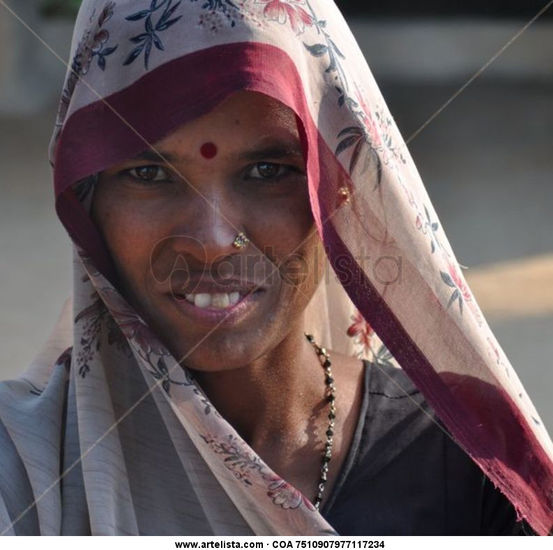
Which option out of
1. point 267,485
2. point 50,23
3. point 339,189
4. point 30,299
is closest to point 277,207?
point 339,189

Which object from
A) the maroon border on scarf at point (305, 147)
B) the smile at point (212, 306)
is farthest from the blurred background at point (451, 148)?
the smile at point (212, 306)

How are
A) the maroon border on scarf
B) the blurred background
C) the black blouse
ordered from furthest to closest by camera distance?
the blurred background → the black blouse → the maroon border on scarf

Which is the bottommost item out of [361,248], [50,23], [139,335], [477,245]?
[139,335]

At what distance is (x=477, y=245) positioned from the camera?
5426 millimetres

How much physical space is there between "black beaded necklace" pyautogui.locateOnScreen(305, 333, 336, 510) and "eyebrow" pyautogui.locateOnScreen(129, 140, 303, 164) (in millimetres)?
338

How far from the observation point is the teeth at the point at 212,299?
171 centimetres

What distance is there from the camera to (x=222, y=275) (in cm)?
170

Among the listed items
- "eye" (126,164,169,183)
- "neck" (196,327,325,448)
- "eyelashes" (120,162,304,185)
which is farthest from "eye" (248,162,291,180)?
"neck" (196,327,325,448)

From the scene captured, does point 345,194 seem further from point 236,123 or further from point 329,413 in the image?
point 329,413

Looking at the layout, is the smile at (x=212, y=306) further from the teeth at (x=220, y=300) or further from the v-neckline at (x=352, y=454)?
the v-neckline at (x=352, y=454)

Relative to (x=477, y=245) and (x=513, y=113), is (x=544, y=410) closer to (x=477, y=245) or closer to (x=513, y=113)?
(x=477, y=245)

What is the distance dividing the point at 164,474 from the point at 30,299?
3194mm

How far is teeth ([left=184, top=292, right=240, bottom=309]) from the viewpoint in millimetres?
1713
